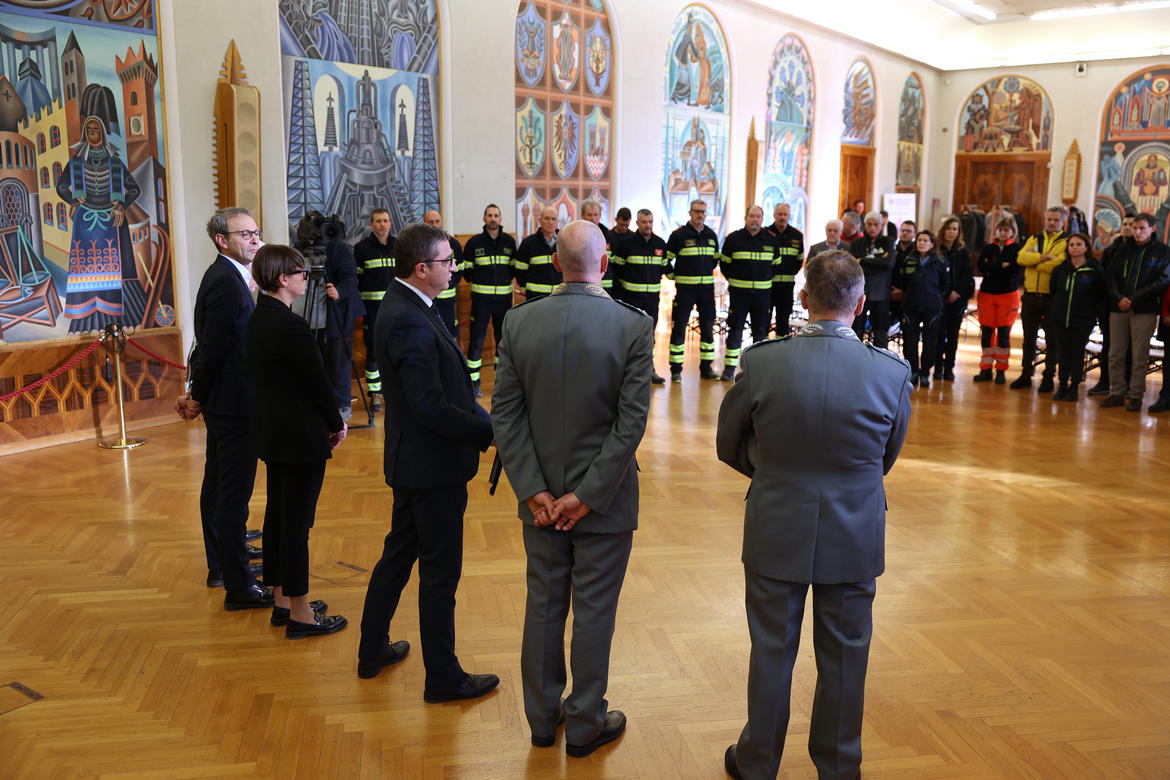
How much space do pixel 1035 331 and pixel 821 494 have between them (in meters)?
8.28

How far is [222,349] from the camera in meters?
4.18

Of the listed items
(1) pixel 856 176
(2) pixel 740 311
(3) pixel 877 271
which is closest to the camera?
(3) pixel 877 271

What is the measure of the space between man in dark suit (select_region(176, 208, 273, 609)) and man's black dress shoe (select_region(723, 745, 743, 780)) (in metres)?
2.25

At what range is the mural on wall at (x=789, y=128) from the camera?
15406 millimetres

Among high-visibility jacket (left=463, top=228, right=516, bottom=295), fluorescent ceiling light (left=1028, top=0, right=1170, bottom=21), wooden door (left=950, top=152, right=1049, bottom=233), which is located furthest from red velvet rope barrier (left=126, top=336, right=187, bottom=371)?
wooden door (left=950, top=152, right=1049, bottom=233)

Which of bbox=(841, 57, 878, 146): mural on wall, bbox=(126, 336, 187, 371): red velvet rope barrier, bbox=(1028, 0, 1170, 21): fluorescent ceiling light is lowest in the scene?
bbox=(126, 336, 187, 371): red velvet rope barrier

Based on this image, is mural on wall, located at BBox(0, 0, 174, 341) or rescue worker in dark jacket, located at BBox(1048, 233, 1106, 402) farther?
rescue worker in dark jacket, located at BBox(1048, 233, 1106, 402)

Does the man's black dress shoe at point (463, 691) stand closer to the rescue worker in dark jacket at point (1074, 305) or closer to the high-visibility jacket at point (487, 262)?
the high-visibility jacket at point (487, 262)

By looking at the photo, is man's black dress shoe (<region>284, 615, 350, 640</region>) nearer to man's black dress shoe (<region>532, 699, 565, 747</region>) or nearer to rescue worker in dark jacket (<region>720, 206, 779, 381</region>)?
man's black dress shoe (<region>532, 699, 565, 747</region>)

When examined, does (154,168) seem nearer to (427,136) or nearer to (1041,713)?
(427,136)

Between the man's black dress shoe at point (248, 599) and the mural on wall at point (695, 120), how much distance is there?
983 centimetres

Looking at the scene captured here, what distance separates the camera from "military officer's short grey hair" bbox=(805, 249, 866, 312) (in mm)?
2707

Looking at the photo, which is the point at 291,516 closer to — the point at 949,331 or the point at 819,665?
the point at 819,665

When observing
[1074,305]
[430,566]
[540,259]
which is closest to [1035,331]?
[1074,305]
